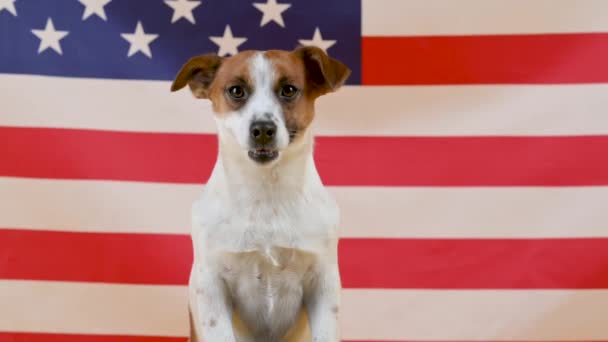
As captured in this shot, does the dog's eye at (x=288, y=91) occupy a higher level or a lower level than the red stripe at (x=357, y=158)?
lower

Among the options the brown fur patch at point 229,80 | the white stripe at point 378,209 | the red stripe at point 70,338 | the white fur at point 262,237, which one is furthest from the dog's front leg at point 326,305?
the red stripe at point 70,338

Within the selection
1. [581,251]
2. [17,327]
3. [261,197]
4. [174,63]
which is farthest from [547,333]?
[17,327]

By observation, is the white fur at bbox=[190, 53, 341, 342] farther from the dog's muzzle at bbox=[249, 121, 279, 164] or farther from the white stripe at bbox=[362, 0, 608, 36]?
the white stripe at bbox=[362, 0, 608, 36]

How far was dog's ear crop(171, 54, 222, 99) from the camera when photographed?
2.04 metres

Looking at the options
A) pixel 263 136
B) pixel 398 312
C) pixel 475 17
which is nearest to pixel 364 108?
pixel 475 17

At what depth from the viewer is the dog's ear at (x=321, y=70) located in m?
1.99

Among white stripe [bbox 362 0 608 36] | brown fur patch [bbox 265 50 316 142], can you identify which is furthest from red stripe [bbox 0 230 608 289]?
brown fur patch [bbox 265 50 316 142]

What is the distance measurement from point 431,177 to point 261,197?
881 mm

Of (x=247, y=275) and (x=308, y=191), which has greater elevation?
(x=308, y=191)

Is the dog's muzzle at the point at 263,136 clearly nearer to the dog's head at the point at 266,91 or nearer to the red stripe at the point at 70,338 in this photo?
the dog's head at the point at 266,91

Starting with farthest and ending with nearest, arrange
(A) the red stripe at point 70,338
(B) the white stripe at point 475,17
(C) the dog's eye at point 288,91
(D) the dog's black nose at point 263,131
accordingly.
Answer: (A) the red stripe at point 70,338, (B) the white stripe at point 475,17, (C) the dog's eye at point 288,91, (D) the dog's black nose at point 263,131

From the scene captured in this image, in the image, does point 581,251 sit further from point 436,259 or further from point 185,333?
point 185,333

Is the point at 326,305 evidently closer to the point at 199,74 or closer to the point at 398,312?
the point at 199,74

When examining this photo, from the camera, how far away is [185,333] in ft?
9.06
